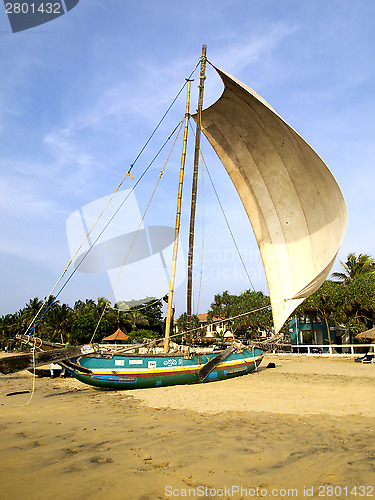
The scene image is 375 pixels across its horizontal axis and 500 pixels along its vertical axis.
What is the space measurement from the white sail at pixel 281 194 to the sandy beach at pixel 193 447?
580 centimetres

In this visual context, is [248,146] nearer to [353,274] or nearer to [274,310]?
[274,310]

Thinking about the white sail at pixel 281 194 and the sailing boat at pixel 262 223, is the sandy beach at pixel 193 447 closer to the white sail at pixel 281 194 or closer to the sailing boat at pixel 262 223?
the sailing boat at pixel 262 223

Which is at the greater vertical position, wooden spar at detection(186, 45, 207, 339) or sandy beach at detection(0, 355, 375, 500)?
wooden spar at detection(186, 45, 207, 339)

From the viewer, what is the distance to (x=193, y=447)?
5621 millimetres

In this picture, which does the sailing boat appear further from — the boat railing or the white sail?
the boat railing

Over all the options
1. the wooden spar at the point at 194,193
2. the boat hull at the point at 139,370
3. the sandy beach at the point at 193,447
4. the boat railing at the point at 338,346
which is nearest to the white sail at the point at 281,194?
the wooden spar at the point at 194,193

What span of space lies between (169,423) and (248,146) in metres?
13.4

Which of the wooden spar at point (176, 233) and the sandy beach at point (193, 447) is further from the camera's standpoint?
the wooden spar at point (176, 233)

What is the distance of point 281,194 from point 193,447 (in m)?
12.6

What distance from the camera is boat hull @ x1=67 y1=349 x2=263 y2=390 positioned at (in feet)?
40.5

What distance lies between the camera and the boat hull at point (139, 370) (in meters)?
12.4

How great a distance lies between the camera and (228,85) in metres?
16.0

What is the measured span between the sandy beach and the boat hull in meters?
1.82

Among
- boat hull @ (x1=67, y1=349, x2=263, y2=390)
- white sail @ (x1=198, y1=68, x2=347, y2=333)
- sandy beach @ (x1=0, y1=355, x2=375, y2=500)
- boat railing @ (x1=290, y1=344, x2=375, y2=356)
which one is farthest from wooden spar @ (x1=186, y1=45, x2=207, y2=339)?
boat railing @ (x1=290, y1=344, x2=375, y2=356)
